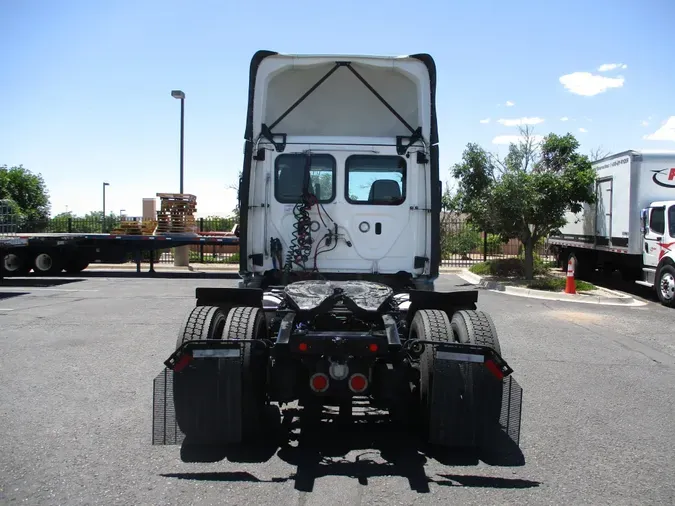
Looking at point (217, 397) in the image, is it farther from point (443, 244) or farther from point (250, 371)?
point (443, 244)

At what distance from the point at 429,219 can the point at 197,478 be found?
3.78 m

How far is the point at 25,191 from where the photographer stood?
113 feet

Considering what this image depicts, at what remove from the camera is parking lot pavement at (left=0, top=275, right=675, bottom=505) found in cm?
413

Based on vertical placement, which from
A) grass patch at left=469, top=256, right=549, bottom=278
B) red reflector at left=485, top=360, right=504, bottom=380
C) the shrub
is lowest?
grass patch at left=469, top=256, right=549, bottom=278

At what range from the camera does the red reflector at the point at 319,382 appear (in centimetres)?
454

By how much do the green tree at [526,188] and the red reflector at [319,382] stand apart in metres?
14.3

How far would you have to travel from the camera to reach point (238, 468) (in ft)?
14.8

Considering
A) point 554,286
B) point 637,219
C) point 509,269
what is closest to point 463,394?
point 637,219

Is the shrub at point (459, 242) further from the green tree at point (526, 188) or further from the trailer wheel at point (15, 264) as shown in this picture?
the trailer wheel at point (15, 264)

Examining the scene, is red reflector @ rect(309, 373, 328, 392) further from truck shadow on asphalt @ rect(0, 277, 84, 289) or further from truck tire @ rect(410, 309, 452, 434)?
truck shadow on asphalt @ rect(0, 277, 84, 289)

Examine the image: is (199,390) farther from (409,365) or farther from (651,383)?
(651,383)

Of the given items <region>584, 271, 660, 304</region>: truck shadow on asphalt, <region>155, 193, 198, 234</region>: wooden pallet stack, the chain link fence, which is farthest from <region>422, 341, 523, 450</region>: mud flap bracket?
the chain link fence

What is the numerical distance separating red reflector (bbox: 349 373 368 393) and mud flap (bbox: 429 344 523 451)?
0.51 m

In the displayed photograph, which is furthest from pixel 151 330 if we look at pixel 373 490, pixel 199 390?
pixel 373 490
